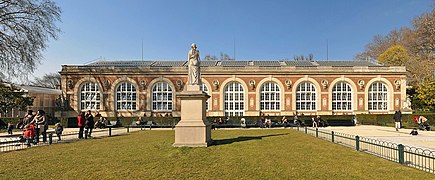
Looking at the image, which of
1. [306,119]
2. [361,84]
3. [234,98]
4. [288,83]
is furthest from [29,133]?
[361,84]

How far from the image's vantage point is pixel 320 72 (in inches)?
1492

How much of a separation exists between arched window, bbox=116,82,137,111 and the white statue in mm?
27433

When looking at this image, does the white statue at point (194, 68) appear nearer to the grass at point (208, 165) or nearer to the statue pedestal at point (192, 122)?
the statue pedestal at point (192, 122)

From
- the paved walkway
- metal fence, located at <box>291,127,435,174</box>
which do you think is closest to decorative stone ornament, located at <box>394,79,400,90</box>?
the paved walkway

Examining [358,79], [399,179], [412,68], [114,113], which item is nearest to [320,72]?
[358,79]

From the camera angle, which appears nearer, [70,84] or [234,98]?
[70,84]

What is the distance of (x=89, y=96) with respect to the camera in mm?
38156

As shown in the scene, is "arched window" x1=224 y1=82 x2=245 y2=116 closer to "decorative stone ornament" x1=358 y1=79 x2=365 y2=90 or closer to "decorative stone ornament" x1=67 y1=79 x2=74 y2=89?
"decorative stone ornament" x1=358 y1=79 x2=365 y2=90

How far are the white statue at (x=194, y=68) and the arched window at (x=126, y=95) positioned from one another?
27.4 metres

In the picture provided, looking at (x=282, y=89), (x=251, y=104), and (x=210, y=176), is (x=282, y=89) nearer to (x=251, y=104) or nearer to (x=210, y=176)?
(x=251, y=104)

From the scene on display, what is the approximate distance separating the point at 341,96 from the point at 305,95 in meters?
4.93

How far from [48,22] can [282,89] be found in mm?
27897

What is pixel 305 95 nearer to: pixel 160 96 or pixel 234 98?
pixel 234 98

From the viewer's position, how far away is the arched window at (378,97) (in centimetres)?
3828
